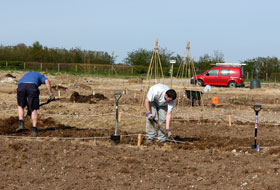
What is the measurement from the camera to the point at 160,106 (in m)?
8.43

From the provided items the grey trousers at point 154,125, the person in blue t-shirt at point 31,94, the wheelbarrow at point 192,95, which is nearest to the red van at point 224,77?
the wheelbarrow at point 192,95

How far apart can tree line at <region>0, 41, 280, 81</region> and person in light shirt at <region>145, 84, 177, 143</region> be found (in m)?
32.0

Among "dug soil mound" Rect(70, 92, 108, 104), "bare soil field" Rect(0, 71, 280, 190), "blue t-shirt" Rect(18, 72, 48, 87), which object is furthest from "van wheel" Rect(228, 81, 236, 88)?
"blue t-shirt" Rect(18, 72, 48, 87)

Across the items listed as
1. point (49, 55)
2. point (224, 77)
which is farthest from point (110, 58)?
point (224, 77)

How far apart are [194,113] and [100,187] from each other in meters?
7.96

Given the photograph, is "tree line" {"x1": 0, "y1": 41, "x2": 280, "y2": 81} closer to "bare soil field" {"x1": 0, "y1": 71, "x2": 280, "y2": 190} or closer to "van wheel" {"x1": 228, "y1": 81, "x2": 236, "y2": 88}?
"van wheel" {"x1": 228, "y1": 81, "x2": 236, "y2": 88}

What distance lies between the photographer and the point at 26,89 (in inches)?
336

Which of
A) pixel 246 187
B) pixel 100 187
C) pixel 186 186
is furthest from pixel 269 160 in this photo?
pixel 100 187

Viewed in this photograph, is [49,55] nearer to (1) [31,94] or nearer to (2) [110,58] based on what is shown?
(2) [110,58]

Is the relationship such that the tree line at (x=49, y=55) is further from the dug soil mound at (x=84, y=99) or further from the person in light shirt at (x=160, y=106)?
the person in light shirt at (x=160, y=106)

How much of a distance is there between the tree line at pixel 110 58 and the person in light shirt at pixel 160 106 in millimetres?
32013

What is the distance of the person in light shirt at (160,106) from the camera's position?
25.9ft

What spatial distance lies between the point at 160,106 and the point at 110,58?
131 feet

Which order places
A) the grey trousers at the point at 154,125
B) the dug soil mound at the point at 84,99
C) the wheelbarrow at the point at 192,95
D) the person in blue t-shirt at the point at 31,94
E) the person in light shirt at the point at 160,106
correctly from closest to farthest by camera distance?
1. the person in light shirt at the point at 160,106
2. the grey trousers at the point at 154,125
3. the person in blue t-shirt at the point at 31,94
4. the wheelbarrow at the point at 192,95
5. the dug soil mound at the point at 84,99
